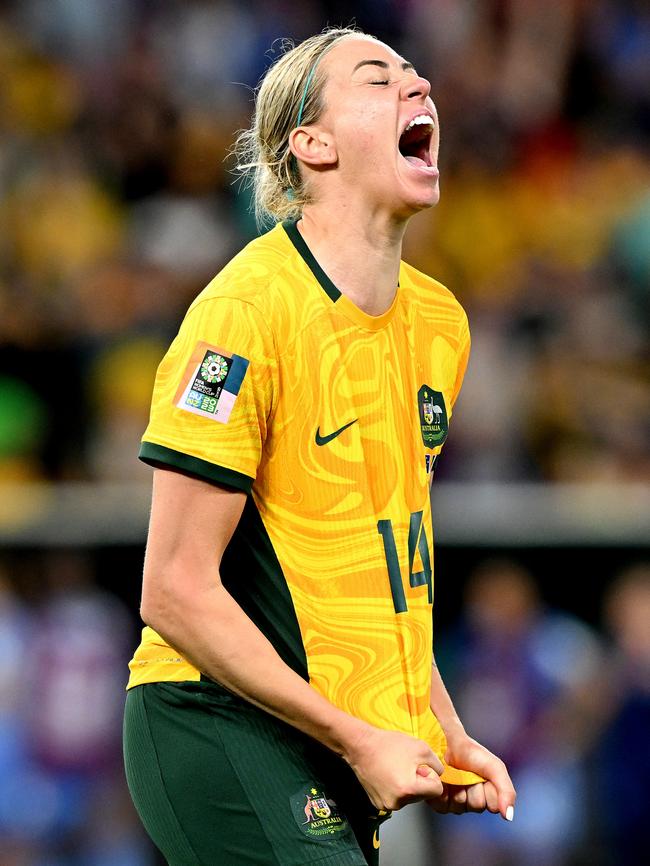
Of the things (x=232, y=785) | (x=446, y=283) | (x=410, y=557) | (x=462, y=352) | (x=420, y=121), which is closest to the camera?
(x=232, y=785)

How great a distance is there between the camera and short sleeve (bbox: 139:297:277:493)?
2822 mm

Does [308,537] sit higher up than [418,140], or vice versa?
[418,140]

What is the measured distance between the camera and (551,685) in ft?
23.5

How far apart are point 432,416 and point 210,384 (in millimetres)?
637

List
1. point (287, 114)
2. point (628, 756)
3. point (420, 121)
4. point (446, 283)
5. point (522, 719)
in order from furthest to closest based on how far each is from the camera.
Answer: point (446, 283)
point (522, 719)
point (628, 756)
point (287, 114)
point (420, 121)

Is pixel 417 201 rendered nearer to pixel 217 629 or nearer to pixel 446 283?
pixel 217 629

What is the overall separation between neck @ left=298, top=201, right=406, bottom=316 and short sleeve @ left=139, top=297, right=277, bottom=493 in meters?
0.29

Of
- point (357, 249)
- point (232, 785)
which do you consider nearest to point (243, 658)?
point (232, 785)

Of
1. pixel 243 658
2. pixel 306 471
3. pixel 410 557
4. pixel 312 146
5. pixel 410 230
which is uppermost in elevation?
pixel 312 146

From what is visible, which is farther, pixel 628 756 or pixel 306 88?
pixel 628 756

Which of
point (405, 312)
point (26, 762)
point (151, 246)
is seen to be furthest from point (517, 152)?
point (405, 312)

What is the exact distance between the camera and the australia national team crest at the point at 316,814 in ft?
9.49

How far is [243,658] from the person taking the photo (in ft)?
9.25

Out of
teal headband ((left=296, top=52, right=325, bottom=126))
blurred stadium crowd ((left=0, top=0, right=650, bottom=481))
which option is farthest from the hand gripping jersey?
blurred stadium crowd ((left=0, top=0, right=650, bottom=481))
